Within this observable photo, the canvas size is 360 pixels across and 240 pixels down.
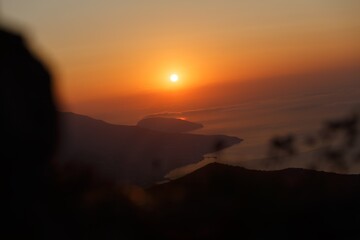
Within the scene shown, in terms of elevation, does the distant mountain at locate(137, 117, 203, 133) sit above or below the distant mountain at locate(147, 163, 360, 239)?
above

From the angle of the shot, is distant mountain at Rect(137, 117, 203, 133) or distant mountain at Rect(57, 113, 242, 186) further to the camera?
distant mountain at Rect(137, 117, 203, 133)

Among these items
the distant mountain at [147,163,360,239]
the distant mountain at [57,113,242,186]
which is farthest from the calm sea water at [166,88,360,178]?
the distant mountain at [147,163,360,239]

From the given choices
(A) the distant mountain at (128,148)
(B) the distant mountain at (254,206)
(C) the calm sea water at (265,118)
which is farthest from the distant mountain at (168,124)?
(B) the distant mountain at (254,206)

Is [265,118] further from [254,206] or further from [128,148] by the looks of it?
[254,206]

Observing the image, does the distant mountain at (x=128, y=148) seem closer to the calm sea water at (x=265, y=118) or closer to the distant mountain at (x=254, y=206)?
the calm sea water at (x=265, y=118)

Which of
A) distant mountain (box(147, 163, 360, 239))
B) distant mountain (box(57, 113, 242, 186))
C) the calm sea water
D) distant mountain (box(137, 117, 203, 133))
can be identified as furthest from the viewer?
distant mountain (box(137, 117, 203, 133))

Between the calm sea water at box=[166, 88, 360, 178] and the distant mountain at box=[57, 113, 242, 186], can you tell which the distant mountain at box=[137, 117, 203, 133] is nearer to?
the calm sea water at box=[166, 88, 360, 178]

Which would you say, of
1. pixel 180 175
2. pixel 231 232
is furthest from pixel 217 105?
pixel 231 232
